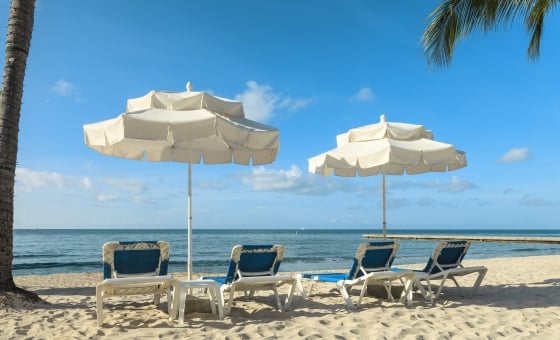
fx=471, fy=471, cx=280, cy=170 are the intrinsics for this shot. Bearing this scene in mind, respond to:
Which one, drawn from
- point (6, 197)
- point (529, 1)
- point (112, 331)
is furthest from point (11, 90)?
point (529, 1)

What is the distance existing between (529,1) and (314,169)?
488 cm

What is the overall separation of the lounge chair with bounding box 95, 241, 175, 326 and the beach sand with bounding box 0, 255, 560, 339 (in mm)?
290

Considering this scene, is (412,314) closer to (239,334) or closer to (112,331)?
(239,334)

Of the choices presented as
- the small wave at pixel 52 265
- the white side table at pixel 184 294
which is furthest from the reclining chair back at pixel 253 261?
the small wave at pixel 52 265

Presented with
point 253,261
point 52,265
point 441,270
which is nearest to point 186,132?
point 253,261

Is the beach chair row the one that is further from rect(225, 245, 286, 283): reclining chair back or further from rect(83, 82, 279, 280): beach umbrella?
rect(83, 82, 279, 280): beach umbrella

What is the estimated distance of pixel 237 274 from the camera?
4.93 meters

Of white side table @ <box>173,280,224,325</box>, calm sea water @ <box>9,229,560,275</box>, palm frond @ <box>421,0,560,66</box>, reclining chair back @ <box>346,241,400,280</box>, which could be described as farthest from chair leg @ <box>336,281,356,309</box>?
calm sea water @ <box>9,229,560,275</box>

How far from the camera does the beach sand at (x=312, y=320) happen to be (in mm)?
4004

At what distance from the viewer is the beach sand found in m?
4.00

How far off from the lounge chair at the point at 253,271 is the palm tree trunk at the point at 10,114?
2743 millimetres

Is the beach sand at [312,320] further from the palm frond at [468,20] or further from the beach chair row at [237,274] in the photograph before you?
the palm frond at [468,20]

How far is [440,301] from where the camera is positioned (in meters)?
5.73

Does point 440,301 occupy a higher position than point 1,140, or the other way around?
point 1,140
